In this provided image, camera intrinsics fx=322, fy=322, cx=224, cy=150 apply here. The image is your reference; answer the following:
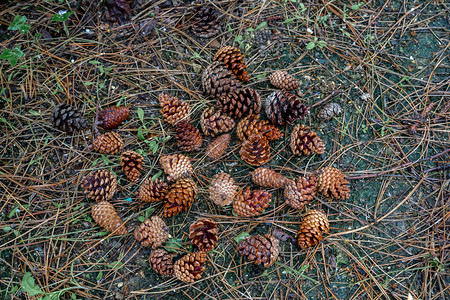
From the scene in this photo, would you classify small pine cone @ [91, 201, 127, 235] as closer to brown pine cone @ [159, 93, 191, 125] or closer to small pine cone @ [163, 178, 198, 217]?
small pine cone @ [163, 178, 198, 217]

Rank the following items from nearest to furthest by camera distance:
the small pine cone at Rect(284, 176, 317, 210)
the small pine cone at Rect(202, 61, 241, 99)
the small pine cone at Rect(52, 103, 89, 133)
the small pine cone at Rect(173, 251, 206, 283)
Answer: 1. the small pine cone at Rect(173, 251, 206, 283)
2. the small pine cone at Rect(284, 176, 317, 210)
3. the small pine cone at Rect(52, 103, 89, 133)
4. the small pine cone at Rect(202, 61, 241, 99)

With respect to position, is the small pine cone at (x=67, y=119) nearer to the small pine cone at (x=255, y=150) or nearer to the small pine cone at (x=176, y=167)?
Result: the small pine cone at (x=176, y=167)

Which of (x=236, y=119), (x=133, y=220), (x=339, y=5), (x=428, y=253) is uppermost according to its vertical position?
(x=339, y=5)

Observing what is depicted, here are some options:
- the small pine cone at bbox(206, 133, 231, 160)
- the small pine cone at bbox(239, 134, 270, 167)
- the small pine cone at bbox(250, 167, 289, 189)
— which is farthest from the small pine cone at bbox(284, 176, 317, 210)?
the small pine cone at bbox(206, 133, 231, 160)

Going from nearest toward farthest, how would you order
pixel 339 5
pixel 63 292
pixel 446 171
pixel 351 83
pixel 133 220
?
pixel 63 292, pixel 133 220, pixel 446 171, pixel 351 83, pixel 339 5

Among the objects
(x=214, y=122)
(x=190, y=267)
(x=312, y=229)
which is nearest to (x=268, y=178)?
(x=312, y=229)

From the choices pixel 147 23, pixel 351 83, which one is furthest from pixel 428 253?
pixel 147 23

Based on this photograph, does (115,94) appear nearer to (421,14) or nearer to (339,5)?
(339,5)

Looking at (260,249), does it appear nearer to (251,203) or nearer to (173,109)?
(251,203)
